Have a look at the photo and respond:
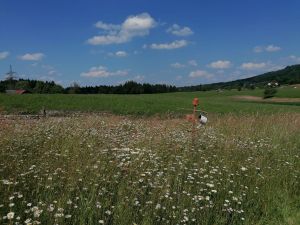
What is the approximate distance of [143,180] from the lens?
541cm

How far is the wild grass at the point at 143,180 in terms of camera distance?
4570 millimetres

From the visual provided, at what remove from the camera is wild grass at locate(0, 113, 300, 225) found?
4570 millimetres

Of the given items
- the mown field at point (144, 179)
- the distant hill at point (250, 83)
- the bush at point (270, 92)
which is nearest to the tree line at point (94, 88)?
the distant hill at point (250, 83)

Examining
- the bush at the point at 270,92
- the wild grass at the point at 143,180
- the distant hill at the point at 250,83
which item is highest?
the distant hill at the point at 250,83

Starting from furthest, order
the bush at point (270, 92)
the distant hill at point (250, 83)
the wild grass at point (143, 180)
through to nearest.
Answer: the distant hill at point (250, 83), the bush at point (270, 92), the wild grass at point (143, 180)

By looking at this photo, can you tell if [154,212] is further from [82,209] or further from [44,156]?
[44,156]

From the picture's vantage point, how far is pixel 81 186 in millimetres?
5082

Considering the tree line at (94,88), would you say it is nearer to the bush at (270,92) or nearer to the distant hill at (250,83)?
the distant hill at (250,83)

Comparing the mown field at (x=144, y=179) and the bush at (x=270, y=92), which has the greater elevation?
the mown field at (x=144, y=179)

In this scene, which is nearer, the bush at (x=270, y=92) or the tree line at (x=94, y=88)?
the bush at (x=270, y=92)

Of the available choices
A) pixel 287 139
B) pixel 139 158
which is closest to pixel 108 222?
pixel 139 158

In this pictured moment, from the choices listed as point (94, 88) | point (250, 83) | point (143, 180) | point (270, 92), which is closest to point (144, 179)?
point (143, 180)

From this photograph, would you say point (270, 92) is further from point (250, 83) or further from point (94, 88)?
point (250, 83)

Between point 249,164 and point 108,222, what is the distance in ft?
11.9
